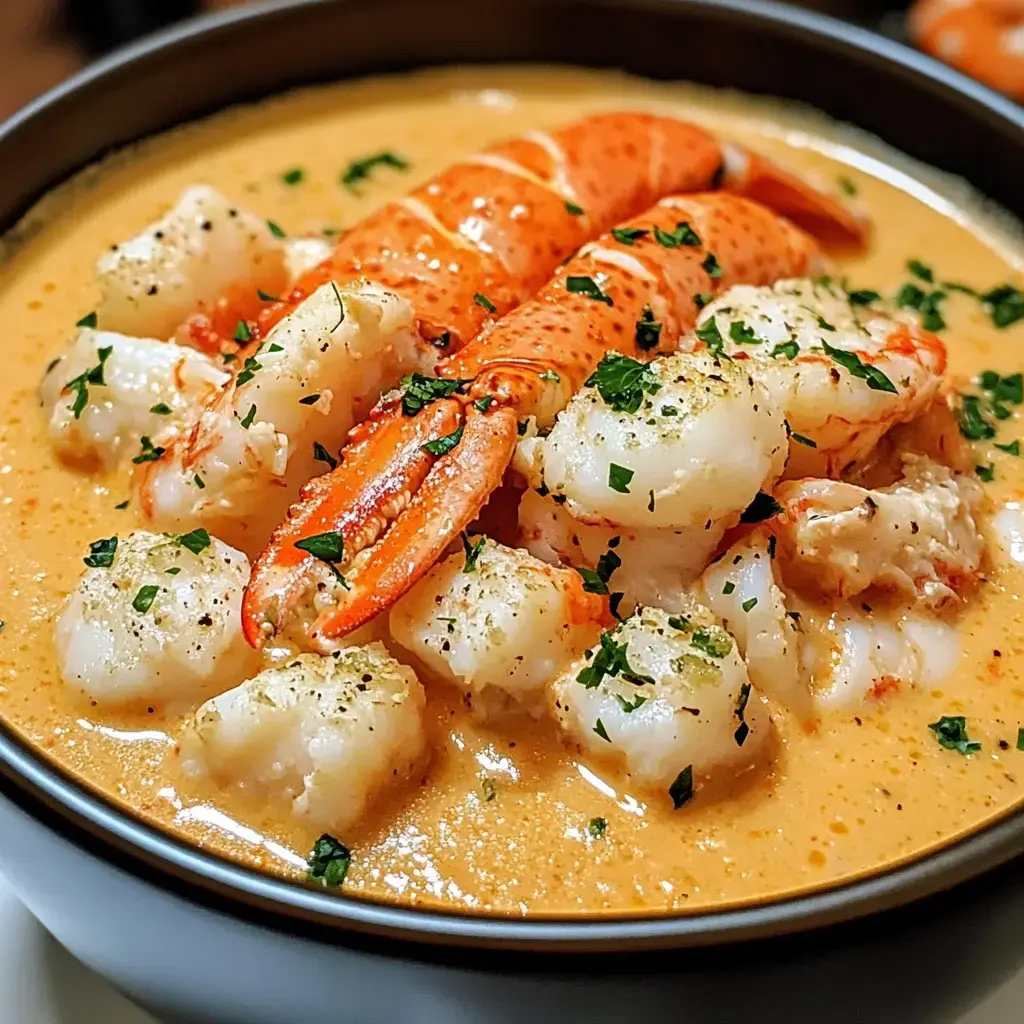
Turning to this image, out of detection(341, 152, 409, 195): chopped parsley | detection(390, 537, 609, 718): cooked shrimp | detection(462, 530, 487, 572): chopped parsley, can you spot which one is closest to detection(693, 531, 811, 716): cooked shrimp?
detection(390, 537, 609, 718): cooked shrimp

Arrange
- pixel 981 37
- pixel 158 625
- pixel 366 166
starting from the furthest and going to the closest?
pixel 981 37, pixel 366 166, pixel 158 625

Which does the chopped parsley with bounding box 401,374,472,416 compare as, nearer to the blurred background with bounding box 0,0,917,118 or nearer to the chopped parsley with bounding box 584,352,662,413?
the chopped parsley with bounding box 584,352,662,413

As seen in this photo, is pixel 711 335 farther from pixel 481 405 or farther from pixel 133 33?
pixel 133 33

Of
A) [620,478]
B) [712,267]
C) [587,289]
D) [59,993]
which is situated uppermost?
[712,267]

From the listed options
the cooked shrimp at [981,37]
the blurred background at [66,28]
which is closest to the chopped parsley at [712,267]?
the cooked shrimp at [981,37]

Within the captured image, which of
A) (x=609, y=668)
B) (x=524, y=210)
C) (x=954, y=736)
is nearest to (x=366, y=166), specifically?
(x=524, y=210)

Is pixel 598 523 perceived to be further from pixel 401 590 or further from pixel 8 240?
pixel 8 240

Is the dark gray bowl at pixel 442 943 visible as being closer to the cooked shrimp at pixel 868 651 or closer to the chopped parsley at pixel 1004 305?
the cooked shrimp at pixel 868 651
